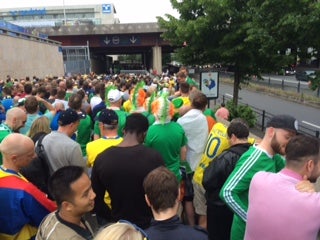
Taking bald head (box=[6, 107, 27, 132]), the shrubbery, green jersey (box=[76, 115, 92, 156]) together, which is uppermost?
bald head (box=[6, 107, 27, 132])

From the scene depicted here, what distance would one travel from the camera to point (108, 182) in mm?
3334

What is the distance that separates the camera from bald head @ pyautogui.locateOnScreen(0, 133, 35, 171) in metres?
3.11

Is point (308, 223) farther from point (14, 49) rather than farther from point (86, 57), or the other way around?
point (86, 57)

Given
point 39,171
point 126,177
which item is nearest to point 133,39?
point 39,171

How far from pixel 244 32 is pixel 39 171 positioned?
1067 cm

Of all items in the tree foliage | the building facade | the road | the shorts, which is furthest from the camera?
the building facade

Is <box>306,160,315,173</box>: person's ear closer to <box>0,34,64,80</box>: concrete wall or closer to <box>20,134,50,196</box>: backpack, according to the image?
<box>20,134,50,196</box>: backpack

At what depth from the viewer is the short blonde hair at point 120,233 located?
5.74 feet

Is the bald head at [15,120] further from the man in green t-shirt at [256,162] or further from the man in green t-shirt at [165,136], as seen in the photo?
the man in green t-shirt at [256,162]

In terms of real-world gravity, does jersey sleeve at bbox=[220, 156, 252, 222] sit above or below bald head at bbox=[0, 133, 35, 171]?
below

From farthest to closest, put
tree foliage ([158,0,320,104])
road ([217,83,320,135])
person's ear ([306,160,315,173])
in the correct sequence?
Answer: road ([217,83,320,135])
tree foliage ([158,0,320,104])
person's ear ([306,160,315,173])

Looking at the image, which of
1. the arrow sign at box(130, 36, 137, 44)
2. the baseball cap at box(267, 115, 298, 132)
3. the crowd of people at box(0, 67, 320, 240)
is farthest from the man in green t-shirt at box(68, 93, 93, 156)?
the arrow sign at box(130, 36, 137, 44)

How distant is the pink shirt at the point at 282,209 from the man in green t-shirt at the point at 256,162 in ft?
1.43

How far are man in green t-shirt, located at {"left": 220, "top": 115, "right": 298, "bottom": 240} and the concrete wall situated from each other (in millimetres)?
20996
